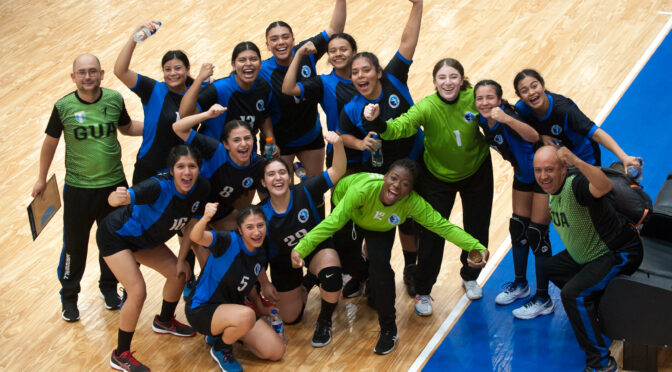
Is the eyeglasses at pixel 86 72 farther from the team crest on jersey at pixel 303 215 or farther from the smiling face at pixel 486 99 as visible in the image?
the smiling face at pixel 486 99

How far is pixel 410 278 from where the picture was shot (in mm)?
6203

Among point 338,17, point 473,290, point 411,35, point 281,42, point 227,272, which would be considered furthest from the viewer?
point 338,17

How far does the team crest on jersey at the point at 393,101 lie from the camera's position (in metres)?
5.51

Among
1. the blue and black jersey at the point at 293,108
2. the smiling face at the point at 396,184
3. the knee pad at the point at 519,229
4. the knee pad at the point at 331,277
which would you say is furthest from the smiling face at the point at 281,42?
the knee pad at the point at 519,229

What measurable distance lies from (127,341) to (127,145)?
3272 mm

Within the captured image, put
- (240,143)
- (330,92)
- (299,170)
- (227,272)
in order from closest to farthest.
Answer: (227,272) < (240,143) < (330,92) < (299,170)

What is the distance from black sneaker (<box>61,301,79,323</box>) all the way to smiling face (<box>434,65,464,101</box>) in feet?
9.90

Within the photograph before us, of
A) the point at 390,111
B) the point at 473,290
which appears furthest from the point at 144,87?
the point at 473,290

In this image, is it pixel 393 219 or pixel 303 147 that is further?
pixel 303 147

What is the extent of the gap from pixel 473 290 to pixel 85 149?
9.44ft

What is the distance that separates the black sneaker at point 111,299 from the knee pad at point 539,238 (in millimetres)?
2974

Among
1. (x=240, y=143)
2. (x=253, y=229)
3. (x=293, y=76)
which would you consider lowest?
(x=253, y=229)

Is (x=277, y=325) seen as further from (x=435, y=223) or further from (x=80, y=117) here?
(x=80, y=117)

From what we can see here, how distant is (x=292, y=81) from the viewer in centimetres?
582
